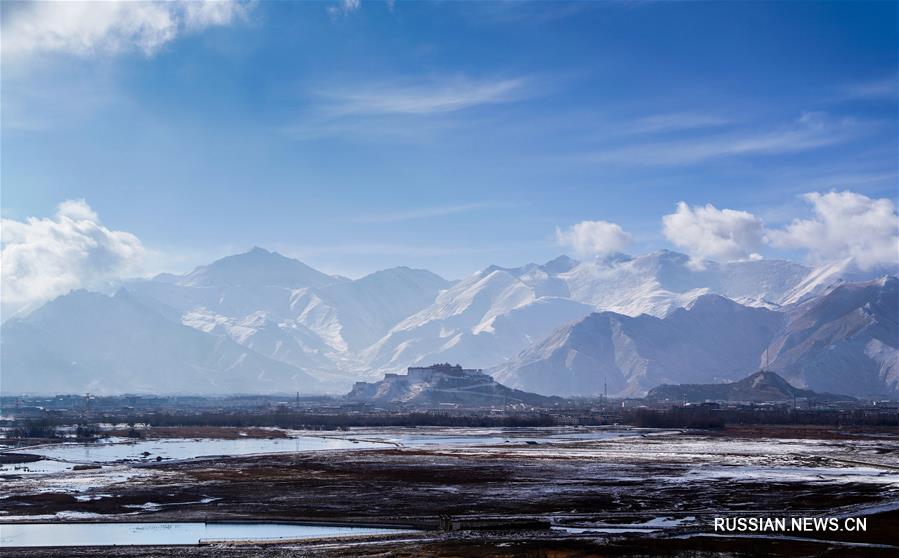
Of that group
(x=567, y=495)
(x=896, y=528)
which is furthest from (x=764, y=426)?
(x=896, y=528)

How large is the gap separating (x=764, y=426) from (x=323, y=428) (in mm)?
63587

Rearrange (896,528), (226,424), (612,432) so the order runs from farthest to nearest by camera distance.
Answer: (226,424) < (612,432) < (896,528)

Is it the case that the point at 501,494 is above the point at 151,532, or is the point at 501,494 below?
above

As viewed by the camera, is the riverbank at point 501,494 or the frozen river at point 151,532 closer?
the riverbank at point 501,494

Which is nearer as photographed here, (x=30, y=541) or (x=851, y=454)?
(x=30, y=541)

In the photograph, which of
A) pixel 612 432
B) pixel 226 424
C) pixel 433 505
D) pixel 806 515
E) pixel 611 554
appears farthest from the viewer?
pixel 226 424

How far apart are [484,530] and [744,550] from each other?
1142 cm

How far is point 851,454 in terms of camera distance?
88500 millimetres

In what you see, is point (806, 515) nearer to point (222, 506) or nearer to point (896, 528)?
point (896, 528)

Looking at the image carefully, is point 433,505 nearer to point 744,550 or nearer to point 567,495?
point 567,495

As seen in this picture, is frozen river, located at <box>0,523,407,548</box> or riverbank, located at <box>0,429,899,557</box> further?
frozen river, located at <box>0,523,407,548</box>

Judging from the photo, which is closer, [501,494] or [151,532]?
[151,532]

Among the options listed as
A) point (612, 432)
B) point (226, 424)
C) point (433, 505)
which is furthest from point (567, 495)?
point (226, 424)

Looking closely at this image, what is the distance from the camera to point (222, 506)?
56.4m
